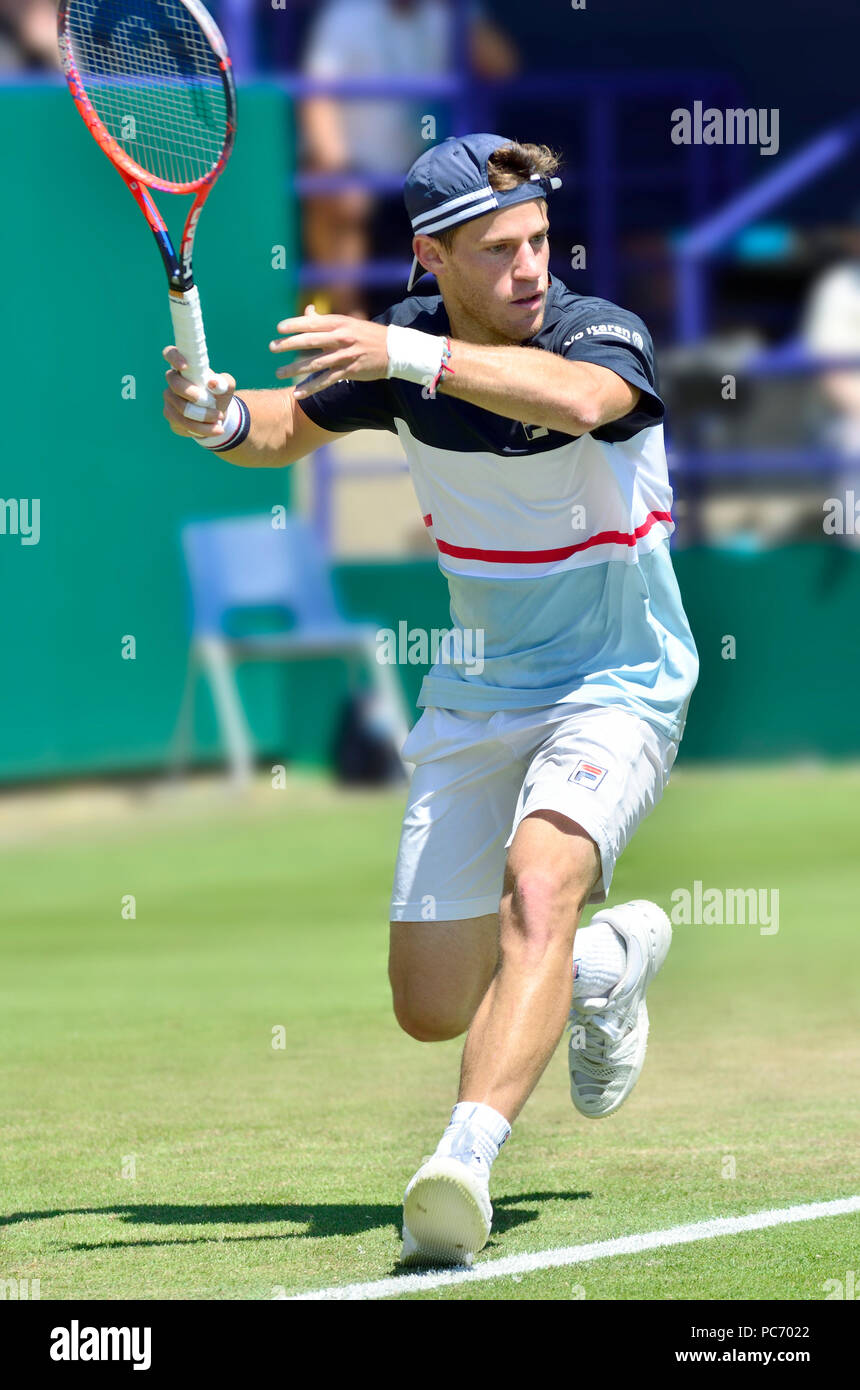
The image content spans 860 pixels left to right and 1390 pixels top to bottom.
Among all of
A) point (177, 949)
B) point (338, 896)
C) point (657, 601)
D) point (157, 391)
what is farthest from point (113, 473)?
point (657, 601)

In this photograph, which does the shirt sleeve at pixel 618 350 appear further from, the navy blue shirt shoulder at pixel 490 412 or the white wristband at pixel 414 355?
the white wristband at pixel 414 355

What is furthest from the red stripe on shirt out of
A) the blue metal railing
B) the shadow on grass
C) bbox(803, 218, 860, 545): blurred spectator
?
the blue metal railing

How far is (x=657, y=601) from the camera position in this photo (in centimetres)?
473

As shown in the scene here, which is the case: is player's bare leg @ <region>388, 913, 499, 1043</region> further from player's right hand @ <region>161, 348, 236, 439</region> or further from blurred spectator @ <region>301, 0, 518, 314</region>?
blurred spectator @ <region>301, 0, 518, 314</region>

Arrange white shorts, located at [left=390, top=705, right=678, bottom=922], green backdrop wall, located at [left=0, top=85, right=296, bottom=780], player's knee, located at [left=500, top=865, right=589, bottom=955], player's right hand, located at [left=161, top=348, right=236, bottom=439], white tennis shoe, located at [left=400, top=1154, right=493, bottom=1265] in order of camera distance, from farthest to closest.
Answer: green backdrop wall, located at [left=0, top=85, right=296, bottom=780]
white shorts, located at [left=390, top=705, right=678, bottom=922]
player's right hand, located at [left=161, top=348, right=236, bottom=439]
player's knee, located at [left=500, top=865, right=589, bottom=955]
white tennis shoe, located at [left=400, top=1154, right=493, bottom=1265]

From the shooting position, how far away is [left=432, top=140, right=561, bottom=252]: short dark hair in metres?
4.52

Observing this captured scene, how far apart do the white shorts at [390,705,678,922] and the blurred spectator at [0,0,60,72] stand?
9.57 meters

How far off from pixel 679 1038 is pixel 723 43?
12224 millimetres

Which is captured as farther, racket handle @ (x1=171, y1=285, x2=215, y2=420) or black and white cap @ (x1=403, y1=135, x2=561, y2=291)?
black and white cap @ (x1=403, y1=135, x2=561, y2=291)

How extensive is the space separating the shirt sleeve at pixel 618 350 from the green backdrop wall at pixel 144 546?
→ 7013 millimetres

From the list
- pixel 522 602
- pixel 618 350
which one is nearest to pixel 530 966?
pixel 522 602

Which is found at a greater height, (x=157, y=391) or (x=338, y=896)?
(x=157, y=391)
